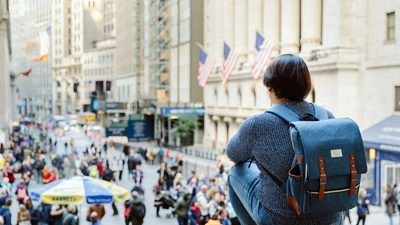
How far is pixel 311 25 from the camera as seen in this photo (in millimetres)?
26594

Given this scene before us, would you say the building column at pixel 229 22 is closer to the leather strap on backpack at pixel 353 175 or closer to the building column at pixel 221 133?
the building column at pixel 221 133

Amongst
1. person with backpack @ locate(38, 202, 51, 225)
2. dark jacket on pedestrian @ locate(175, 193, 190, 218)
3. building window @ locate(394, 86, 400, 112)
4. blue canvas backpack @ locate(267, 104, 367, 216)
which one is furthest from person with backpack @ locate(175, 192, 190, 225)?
blue canvas backpack @ locate(267, 104, 367, 216)

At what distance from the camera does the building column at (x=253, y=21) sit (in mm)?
32750

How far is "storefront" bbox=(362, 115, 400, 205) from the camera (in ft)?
54.1

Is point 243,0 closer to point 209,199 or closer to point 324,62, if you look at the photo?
point 324,62

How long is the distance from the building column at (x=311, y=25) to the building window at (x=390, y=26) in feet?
18.6

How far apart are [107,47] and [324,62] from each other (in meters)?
9.27

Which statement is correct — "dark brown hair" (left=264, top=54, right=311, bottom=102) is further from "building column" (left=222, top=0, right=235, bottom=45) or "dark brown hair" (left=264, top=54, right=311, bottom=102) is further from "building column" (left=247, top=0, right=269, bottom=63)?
"building column" (left=222, top=0, right=235, bottom=45)

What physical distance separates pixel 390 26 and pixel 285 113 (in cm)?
1998

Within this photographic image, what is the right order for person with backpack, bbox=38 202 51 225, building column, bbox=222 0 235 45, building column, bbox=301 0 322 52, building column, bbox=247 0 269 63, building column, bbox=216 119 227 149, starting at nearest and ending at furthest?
person with backpack, bbox=38 202 51 225 < building column, bbox=301 0 322 52 < building column, bbox=247 0 269 63 < building column, bbox=222 0 235 45 < building column, bbox=216 119 227 149

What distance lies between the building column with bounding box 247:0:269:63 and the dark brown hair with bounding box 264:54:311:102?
101 ft

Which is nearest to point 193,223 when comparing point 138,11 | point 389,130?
point 389,130

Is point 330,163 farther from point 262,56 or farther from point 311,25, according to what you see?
point 311,25

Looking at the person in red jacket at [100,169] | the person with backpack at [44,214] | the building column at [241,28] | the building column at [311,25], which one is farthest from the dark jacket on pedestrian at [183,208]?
the building column at [241,28]
